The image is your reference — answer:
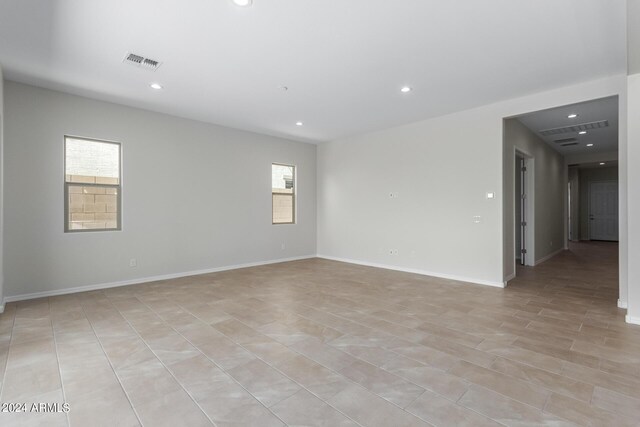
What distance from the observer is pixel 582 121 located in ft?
18.2

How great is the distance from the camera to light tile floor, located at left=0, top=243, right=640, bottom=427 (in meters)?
1.83

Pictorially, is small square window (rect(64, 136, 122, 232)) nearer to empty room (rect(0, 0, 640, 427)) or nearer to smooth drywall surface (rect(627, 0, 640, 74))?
empty room (rect(0, 0, 640, 427))

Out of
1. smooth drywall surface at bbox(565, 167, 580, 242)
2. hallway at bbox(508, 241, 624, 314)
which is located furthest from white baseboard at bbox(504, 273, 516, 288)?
smooth drywall surface at bbox(565, 167, 580, 242)

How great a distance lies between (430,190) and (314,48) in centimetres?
347

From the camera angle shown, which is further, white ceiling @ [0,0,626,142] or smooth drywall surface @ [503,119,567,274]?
smooth drywall surface @ [503,119,567,274]

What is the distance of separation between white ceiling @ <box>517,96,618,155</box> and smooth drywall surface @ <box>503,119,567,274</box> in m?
0.18

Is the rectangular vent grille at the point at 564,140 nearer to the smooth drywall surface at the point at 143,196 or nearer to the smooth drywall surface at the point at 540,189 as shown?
the smooth drywall surface at the point at 540,189

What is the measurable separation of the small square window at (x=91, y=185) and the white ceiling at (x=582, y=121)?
6.41 m

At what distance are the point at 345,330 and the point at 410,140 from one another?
4.07 m

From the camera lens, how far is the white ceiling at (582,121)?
4.70 m

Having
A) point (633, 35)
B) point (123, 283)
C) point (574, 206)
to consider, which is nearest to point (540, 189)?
point (633, 35)

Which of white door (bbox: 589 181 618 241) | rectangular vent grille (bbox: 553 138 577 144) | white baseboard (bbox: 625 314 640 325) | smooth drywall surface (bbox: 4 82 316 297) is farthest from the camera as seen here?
white door (bbox: 589 181 618 241)

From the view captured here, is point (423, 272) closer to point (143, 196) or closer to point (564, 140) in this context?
point (564, 140)

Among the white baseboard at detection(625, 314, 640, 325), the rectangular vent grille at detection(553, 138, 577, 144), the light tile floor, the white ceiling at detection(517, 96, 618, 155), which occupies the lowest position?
the light tile floor
